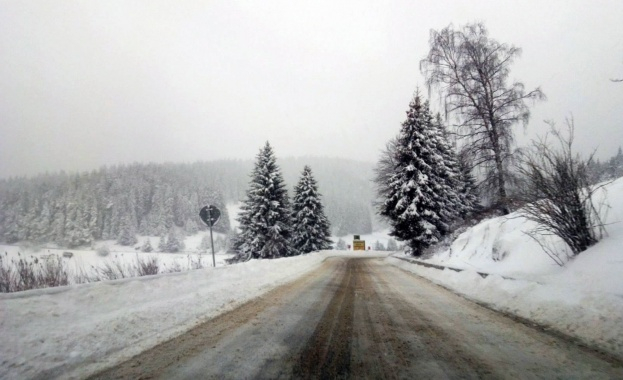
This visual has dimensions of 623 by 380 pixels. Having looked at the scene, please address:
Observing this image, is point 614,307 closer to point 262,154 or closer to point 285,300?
point 285,300

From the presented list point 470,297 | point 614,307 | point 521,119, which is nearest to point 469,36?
point 521,119

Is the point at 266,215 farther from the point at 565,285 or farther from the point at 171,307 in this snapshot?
the point at 565,285

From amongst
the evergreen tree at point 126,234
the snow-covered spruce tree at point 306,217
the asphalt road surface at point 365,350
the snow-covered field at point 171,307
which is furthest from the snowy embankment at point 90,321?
the evergreen tree at point 126,234

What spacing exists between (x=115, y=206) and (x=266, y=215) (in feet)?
269

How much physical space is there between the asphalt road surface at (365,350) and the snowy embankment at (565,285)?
43 cm

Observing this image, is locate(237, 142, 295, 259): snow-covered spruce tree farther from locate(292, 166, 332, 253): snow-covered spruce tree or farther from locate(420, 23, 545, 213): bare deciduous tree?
locate(420, 23, 545, 213): bare deciduous tree

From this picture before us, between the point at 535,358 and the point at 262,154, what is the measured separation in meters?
26.9

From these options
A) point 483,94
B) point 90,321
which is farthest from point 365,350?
point 483,94

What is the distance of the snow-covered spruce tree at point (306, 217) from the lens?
35.5m

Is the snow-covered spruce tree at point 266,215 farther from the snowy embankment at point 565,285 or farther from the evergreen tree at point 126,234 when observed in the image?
the evergreen tree at point 126,234

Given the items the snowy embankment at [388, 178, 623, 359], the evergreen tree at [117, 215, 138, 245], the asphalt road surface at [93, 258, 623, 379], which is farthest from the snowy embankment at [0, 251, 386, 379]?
the evergreen tree at [117, 215, 138, 245]

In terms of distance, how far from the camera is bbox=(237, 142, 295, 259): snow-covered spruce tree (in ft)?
88.9

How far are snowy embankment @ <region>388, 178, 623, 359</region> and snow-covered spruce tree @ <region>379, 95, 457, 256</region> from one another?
1011cm

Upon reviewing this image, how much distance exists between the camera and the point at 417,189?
20422 millimetres
